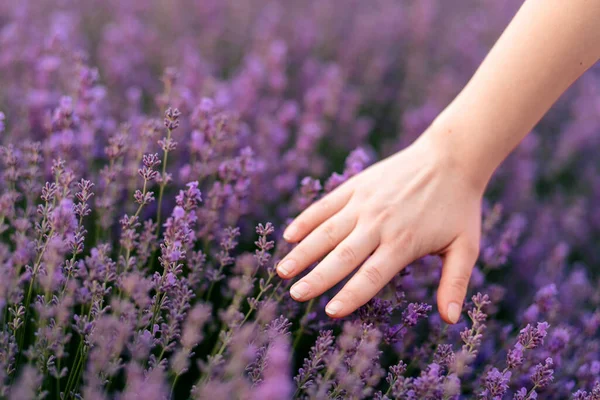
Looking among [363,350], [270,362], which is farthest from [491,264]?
[270,362]

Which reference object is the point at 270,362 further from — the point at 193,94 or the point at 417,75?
the point at 417,75

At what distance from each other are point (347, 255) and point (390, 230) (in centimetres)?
14

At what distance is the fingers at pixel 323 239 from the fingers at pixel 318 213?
62mm

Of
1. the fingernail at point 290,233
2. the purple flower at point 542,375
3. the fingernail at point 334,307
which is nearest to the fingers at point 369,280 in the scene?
the fingernail at point 334,307

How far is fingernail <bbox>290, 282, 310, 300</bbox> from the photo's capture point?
1522 mm

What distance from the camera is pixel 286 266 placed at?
1.57 m

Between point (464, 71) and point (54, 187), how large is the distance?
2.56 metres

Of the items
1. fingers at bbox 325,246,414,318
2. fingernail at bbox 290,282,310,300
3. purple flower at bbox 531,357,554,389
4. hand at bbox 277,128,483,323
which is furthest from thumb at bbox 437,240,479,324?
fingernail at bbox 290,282,310,300

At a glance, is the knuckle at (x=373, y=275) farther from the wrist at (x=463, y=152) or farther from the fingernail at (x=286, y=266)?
the wrist at (x=463, y=152)

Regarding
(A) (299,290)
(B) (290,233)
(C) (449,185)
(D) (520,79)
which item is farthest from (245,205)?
(D) (520,79)

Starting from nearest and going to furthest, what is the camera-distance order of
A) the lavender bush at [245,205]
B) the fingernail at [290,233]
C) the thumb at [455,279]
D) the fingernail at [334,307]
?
the lavender bush at [245,205], the fingernail at [334,307], the thumb at [455,279], the fingernail at [290,233]

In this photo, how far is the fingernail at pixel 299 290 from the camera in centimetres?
152

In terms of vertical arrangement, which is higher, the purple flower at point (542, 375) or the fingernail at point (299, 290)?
the fingernail at point (299, 290)

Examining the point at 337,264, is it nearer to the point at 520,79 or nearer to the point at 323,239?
the point at 323,239
